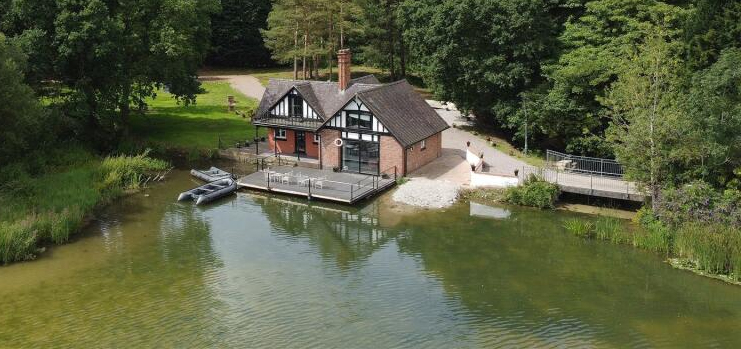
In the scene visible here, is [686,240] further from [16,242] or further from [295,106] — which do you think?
[16,242]

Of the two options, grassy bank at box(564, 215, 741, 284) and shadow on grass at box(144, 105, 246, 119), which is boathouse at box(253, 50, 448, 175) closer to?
shadow on grass at box(144, 105, 246, 119)

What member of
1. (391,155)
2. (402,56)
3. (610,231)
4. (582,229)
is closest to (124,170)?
(391,155)

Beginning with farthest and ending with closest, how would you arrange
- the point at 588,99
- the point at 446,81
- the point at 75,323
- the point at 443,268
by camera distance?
the point at 446,81, the point at 588,99, the point at 443,268, the point at 75,323

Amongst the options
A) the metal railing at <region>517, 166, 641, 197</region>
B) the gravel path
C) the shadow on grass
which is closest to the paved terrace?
the metal railing at <region>517, 166, 641, 197</region>

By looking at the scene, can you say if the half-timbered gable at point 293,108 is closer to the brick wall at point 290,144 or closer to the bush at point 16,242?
the brick wall at point 290,144

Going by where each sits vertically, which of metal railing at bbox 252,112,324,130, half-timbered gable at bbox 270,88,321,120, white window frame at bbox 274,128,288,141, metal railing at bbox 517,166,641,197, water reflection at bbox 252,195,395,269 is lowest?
water reflection at bbox 252,195,395,269

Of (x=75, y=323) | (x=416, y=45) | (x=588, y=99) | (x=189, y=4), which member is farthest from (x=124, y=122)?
(x=588, y=99)

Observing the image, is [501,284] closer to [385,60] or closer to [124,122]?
[124,122]
